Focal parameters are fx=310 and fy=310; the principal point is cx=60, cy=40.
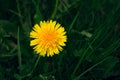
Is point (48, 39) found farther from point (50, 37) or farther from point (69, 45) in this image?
point (69, 45)

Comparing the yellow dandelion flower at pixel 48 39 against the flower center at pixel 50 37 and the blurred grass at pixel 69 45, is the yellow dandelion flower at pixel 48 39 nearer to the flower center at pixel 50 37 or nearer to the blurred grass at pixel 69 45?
the flower center at pixel 50 37

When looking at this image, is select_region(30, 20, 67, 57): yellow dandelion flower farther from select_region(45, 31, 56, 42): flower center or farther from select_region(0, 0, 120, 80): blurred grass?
select_region(0, 0, 120, 80): blurred grass

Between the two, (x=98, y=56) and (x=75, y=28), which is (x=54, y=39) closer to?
(x=98, y=56)

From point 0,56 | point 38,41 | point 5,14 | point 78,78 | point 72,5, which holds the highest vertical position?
point 5,14

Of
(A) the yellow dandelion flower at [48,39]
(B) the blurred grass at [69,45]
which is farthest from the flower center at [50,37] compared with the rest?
(B) the blurred grass at [69,45]

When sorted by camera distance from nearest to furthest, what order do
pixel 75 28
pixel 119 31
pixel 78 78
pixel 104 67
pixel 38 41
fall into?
pixel 38 41, pixel 78 78, pixel 104 67, pixel 75 28, pixel 119 31

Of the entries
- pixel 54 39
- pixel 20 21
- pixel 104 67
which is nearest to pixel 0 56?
pixel 20 21

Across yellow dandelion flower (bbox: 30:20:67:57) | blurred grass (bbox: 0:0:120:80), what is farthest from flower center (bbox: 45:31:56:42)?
blurred grass (bbox: 0:0:120:80)
